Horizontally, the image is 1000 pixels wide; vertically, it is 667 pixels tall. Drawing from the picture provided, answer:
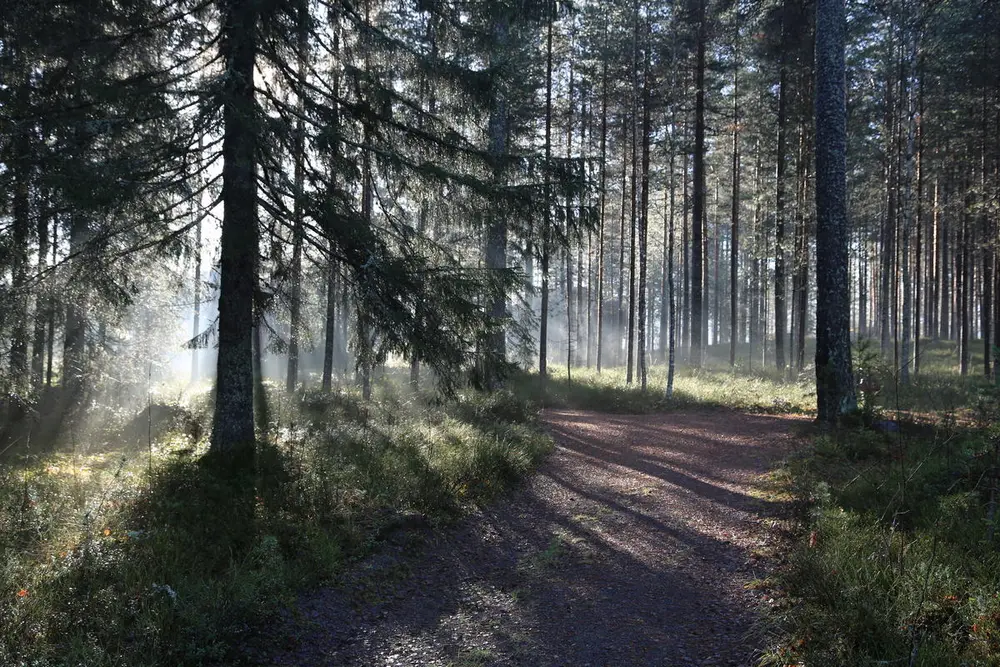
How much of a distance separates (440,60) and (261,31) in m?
2.23

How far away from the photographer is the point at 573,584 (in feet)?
16.7

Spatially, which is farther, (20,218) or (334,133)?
(334,133)

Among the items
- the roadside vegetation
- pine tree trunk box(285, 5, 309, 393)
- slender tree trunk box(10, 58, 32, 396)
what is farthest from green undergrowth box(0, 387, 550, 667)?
the roadside vegetation

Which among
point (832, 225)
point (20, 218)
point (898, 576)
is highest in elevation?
point (832, 225)

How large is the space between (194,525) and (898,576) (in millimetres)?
5902

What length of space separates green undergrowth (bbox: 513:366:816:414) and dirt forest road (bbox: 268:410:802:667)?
6915mm

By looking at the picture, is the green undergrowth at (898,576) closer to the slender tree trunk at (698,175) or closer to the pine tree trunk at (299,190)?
the pine tree trunk at (299,190)

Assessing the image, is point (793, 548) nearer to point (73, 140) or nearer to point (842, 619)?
point (842, 619)

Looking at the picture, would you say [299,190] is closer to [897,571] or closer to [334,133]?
[334,133]

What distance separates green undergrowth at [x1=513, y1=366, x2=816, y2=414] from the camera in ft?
48.5

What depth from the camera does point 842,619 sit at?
3512 mm

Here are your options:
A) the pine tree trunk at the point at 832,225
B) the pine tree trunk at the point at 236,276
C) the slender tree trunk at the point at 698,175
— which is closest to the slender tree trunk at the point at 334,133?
the pine tree trunk at the point at 236,276

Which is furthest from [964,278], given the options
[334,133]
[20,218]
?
[20,218]

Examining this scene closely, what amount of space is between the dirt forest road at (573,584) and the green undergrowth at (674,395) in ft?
22.7
